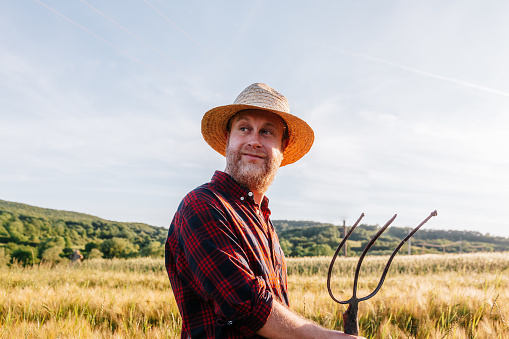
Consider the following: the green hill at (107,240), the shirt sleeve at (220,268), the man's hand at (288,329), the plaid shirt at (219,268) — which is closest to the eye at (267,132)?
the plaid shirt at (219,268)

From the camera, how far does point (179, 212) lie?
1.84 m

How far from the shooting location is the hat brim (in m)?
2.64

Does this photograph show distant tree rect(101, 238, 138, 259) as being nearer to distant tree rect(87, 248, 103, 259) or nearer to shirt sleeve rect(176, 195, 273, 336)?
distant tree rect(87, 248, 103, 259)

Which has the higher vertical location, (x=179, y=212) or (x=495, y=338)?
(x=179, y=212)

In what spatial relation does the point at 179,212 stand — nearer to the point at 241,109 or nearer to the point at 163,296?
the point at 241,109

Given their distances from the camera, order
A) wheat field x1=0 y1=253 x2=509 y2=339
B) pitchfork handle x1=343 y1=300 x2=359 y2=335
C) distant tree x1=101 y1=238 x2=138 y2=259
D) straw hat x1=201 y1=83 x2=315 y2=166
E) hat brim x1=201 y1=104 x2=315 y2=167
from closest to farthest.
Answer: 1. pitchfork handle x1=343 y1=300 x2=359 y2=335
2. straw hat x1=201 y1=83 x2=315 y2=166
3. hat brim x1=201 y1=104 x2=315 y2=167
4. wheat field x1=0 y1=253 x2=509 y2=339
5. distant tree x1=101 y1=238 x2=138 y2=259

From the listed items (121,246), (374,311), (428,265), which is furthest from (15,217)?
(374,311)

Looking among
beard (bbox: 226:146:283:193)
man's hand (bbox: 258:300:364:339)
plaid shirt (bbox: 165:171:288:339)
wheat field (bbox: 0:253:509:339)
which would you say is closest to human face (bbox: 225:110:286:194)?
beard (bbox: 226:146:283:193)

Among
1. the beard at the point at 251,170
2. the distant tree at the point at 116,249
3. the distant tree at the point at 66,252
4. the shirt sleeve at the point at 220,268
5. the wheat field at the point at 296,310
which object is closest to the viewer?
the shirt sleeve at the point at 220,268

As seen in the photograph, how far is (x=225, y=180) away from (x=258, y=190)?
32 cm

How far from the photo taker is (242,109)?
2537 mm

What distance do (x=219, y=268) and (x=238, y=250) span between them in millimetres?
154

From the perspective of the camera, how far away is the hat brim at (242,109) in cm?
264

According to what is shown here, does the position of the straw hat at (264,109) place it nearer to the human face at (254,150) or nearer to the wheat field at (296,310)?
the human face at (254,150)
